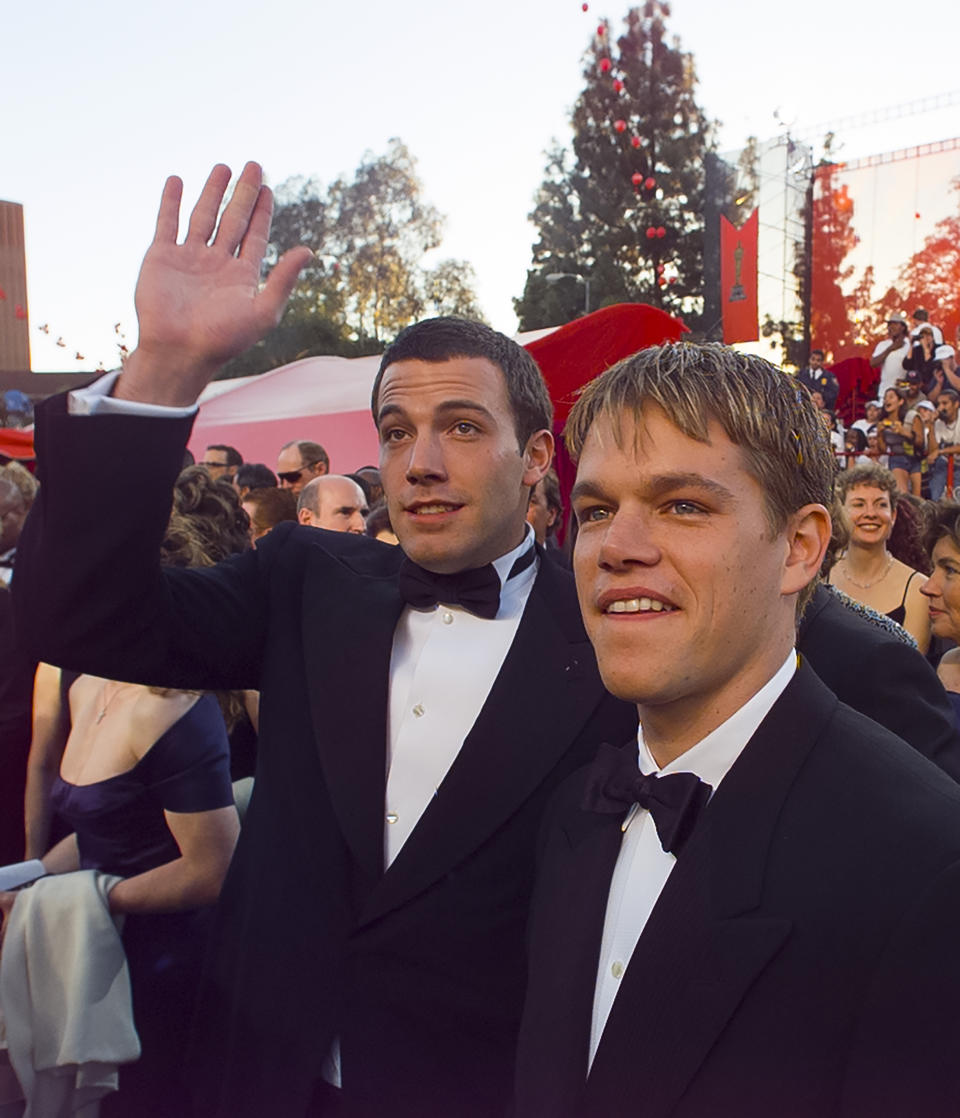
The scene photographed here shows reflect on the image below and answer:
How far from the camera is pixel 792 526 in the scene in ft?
4.48

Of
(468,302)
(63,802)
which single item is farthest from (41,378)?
(63,802)

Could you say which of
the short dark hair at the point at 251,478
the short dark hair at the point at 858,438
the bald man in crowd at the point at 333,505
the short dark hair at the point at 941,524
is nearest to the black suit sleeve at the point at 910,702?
the short dark hair at the point at 941,524

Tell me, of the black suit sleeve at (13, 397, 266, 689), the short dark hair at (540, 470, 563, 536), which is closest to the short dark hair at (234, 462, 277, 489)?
the short dark hair at (540, 470, 563, 536)

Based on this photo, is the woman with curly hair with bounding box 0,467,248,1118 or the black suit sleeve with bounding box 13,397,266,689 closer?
the black suit sleeve with bounding box 13,397,266,689

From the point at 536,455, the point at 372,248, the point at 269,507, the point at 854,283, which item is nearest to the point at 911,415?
the point at 854,283

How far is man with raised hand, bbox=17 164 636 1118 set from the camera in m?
1.45

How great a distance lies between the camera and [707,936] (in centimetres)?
120

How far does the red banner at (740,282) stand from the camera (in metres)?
19.2

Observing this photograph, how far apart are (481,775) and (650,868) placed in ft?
1.54

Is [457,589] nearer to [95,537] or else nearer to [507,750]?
[507,750]

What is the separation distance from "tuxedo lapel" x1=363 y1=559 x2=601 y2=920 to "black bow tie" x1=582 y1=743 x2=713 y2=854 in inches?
14.6

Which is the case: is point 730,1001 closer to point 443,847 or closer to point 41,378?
point 443,847

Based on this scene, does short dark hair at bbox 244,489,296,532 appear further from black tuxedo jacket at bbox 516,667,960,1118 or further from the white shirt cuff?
black tuxedo jacket at bbox 516,667,960,1118

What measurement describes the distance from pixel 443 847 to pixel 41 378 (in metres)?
40.5
